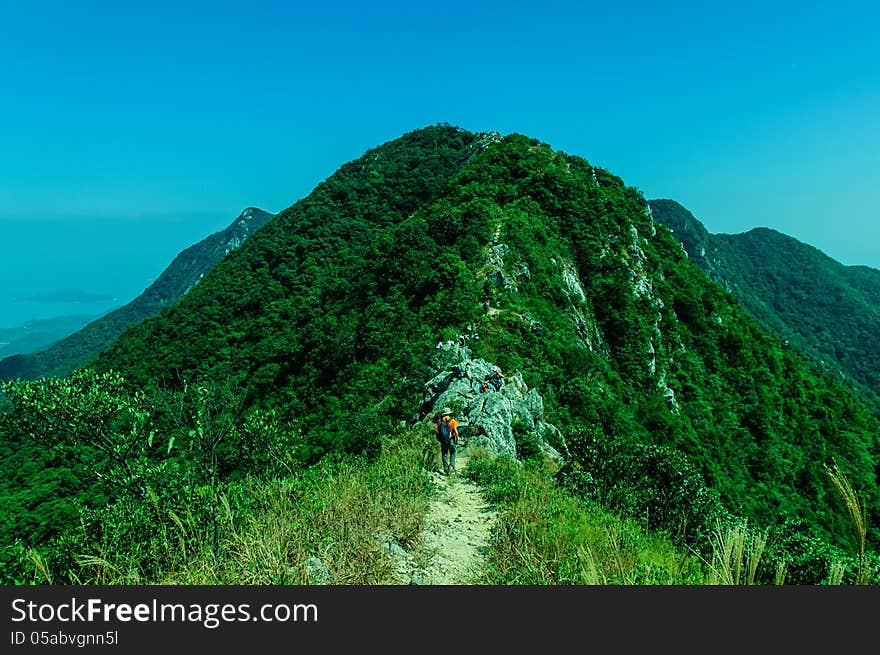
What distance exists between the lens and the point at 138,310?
129125mm

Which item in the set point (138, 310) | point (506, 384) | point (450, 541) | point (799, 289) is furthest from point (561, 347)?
point (138, 310)

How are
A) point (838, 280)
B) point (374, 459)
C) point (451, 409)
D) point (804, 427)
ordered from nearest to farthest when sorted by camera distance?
point (374, 459) < point (451, 409) < point (804, 427) < point (838, 280)

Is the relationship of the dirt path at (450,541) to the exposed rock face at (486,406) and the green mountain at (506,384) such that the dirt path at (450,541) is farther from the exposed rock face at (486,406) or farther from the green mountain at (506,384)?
the exposed rock face at (486,406)

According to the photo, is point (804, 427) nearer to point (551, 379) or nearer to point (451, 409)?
point (551, 379)

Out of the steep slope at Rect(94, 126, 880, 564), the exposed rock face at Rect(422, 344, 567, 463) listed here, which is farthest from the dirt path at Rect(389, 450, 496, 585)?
the exposed rock face at Rect(422, 344, 567, 463)

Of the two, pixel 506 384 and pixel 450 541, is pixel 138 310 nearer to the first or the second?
pixel 506 384

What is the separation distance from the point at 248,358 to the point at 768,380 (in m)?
35.4

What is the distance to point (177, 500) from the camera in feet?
21.1

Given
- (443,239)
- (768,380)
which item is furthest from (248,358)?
(768,380)

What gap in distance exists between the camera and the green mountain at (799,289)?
90750 mm

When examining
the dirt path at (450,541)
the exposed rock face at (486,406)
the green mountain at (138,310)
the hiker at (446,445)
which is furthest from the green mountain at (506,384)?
the green mountain at (138,310)

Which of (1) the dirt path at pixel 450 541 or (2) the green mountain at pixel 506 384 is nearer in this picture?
(1) the dirt path at pixel 450 541

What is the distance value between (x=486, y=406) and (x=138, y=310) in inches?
5643

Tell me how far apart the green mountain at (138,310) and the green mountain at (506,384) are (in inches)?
2684
